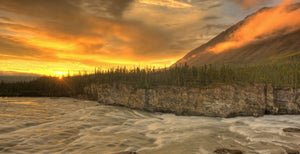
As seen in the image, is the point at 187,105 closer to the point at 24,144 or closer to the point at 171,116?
the point at 171,116

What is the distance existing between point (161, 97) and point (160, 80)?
237 centimetres

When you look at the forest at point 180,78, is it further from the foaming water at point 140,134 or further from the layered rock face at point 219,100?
the foaming water at point 140,134

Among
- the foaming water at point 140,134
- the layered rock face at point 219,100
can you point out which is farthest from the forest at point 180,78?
the foaming water at point 140,134

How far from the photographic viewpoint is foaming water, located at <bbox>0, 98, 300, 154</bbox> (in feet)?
24.8

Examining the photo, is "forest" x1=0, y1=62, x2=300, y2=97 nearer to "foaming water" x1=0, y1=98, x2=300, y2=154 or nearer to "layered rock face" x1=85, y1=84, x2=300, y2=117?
"layered rock face" x1=85, y1=84, x2=300, y2=117

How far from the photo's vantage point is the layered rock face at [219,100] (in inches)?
567

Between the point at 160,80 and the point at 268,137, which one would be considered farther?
the point at 160,80

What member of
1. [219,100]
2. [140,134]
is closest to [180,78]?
[219,100]

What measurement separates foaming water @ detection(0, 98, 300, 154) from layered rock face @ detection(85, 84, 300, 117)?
930 mm

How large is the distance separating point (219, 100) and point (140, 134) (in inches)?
323

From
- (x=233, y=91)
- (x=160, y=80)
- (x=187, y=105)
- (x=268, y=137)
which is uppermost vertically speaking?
(x=160, y=80)

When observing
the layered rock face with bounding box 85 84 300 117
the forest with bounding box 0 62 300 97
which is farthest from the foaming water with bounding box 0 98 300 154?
the forest with bounding box 0 62 300 97

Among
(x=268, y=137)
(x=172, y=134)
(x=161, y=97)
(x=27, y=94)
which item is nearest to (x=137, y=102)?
(x=161, y=97)

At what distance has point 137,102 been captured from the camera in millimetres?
16484
